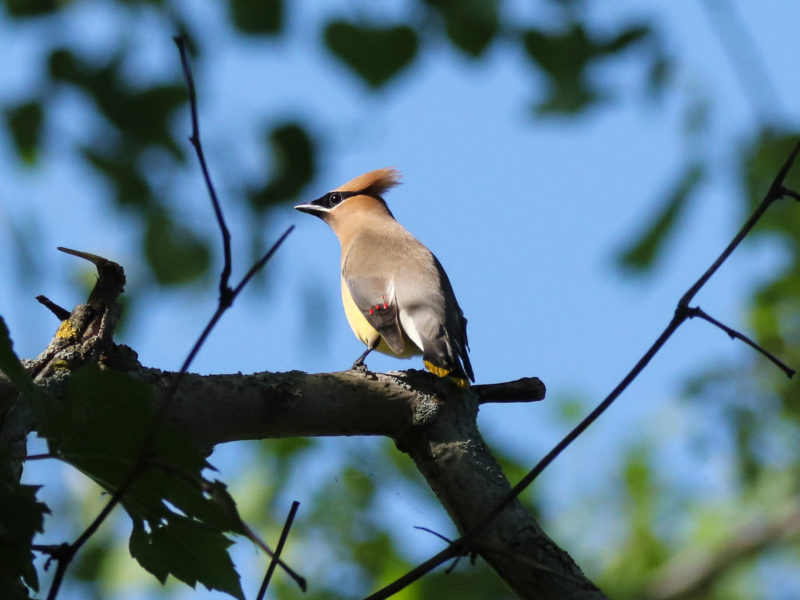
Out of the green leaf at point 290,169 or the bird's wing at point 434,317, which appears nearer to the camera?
the green leaf at point 290,169

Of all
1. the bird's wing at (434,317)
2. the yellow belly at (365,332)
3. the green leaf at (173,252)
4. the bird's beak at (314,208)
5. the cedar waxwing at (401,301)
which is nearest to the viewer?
the green leaf at (173,252)

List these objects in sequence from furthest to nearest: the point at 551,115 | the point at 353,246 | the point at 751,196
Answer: the point at 353,246
the point at 751,196
the point at 551,115

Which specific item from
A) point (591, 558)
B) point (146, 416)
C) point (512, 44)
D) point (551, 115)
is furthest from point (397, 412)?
point (591, 558)

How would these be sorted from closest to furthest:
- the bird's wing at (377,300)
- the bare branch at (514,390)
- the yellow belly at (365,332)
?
1. the bare branch at (514,390)
2. the bird's wing at (377,300)
3. the yellow belly at (365,332)

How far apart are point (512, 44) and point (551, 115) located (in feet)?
1.01

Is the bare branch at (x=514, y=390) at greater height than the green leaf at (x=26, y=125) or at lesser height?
lesser

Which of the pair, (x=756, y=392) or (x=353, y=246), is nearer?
(x=353, y=246)

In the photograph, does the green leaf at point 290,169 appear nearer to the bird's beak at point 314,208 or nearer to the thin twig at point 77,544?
the thin twig at point 77,544

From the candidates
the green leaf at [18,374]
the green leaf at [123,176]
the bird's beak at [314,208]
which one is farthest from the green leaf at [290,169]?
the bird's beak at [314,208]

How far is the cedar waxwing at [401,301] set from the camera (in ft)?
13.8

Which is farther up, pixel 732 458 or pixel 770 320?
pixel 770 320

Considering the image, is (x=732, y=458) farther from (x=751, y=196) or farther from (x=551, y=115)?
(x=551, y=115)

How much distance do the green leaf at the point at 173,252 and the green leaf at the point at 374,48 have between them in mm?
880

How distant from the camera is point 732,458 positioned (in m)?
6.52
